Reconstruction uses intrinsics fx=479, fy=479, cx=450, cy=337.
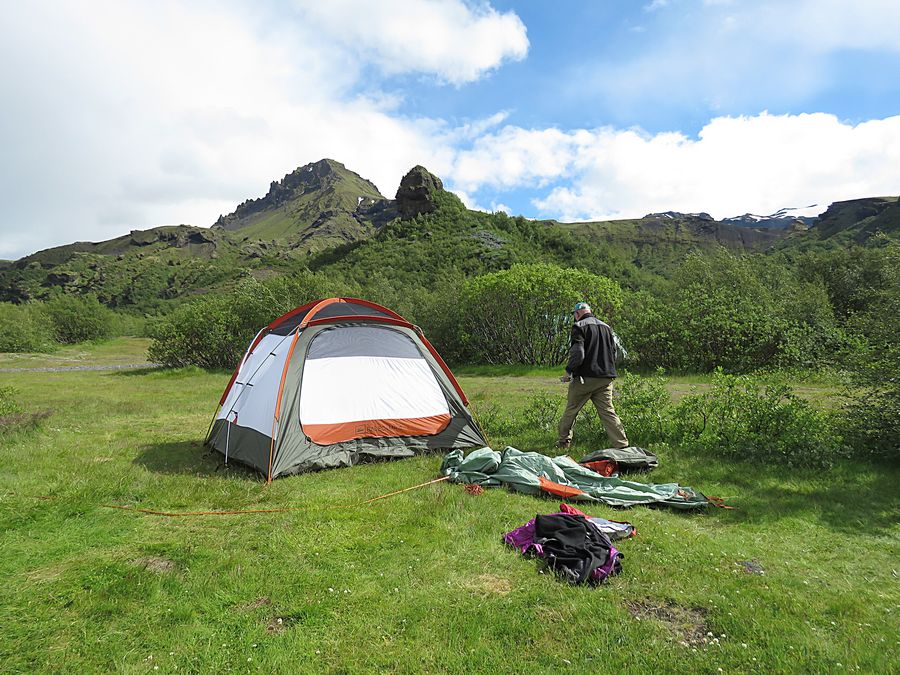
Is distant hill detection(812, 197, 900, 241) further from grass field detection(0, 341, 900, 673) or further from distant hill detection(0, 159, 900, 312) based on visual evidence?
grass field detection(0, 341, 900, 673)

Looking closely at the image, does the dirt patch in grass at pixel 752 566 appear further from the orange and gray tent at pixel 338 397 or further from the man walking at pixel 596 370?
the orange and gray tent at pixel 338 397

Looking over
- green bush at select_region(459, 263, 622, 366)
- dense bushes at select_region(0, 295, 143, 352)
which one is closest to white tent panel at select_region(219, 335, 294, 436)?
green bush at select_region(459, 263, 622, 366)

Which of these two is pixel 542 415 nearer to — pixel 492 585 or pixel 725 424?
pixel 725 424

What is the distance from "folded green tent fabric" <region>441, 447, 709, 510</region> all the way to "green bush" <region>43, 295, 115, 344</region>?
2398 inches

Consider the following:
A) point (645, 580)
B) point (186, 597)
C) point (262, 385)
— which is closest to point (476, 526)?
point (645, 580)

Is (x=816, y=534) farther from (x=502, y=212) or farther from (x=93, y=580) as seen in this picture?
(x=502, y=212)

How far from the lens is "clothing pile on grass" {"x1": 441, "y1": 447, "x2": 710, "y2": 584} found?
3783 millimetres

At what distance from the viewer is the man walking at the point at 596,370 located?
22.4ft

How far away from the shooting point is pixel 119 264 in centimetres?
14350

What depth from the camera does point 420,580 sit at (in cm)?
373

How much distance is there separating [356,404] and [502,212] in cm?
6488

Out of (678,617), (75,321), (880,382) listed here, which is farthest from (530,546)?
(75,321)

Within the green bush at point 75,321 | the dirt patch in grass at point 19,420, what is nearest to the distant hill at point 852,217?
the dirt patch in grass at point 19,420

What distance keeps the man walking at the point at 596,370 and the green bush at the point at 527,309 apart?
32.2 feet
